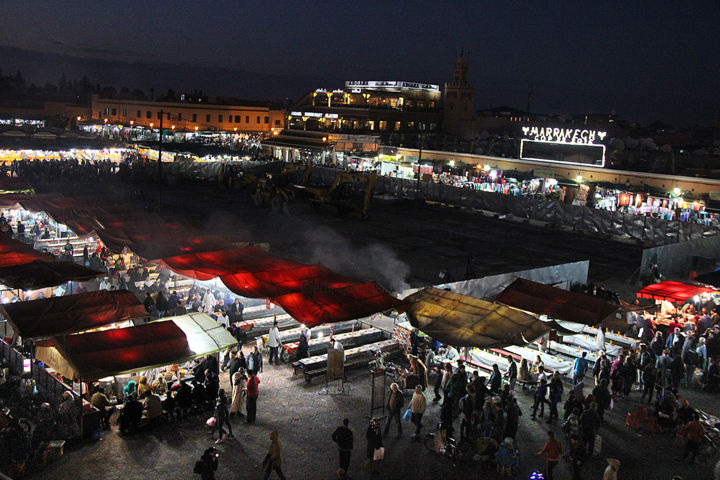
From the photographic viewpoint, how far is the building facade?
86750 mm

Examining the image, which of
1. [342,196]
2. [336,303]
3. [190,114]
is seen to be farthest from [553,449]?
[190,114]

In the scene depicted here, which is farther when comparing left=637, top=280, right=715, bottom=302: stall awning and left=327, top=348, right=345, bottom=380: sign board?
left=637, top=280, right=715, bottom=302: stall awning

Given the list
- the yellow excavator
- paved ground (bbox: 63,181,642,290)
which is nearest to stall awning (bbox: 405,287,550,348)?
paved ground (bbox: 63,181,642,290)

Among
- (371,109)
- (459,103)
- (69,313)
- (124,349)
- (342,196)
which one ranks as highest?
(459,103)

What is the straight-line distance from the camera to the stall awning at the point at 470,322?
13.4m

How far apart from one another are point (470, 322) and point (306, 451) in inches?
201

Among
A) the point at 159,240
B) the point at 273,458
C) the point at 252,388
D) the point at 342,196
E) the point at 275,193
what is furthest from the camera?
the point at 275,193

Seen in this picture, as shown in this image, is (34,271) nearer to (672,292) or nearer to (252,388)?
(252,388)

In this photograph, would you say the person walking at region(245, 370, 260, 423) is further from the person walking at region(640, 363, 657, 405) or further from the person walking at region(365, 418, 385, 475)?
the person walking at region(640, 363, 657, 405)

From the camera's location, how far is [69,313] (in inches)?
525

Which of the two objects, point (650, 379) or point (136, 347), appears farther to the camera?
point (650, 379)

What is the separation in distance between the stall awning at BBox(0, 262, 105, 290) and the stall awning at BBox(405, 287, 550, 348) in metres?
8.55

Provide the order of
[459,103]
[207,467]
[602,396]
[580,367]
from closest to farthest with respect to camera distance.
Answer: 1. [207,467]
2. [602,396]
3. [580,367]
4. [459,103]

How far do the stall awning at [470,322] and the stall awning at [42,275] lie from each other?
855 centimetres
